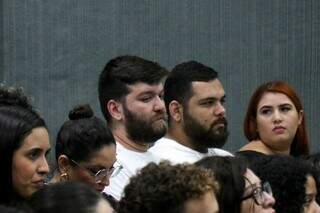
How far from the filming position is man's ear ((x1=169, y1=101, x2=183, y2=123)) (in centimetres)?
613

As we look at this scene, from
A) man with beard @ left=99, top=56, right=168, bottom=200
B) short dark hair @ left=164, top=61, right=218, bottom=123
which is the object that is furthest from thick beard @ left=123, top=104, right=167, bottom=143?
short dark hair @ left=164, top=61, right=218, bottom=123

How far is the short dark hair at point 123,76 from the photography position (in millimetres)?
5766

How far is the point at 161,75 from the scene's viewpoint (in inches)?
230

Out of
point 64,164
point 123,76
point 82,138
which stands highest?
point 123,76

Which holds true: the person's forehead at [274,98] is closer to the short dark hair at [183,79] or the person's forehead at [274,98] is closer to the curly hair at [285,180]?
the short dark hair at [183,79]

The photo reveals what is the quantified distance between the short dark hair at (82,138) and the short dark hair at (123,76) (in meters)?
0.81

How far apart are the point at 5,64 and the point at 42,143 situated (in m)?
3.15

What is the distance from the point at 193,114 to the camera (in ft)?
20.1

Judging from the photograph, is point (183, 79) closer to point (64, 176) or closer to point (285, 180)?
point (285, 180)

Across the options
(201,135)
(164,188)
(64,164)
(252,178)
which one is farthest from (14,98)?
(201,135)

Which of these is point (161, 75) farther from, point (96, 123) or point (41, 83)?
point (41, 83)

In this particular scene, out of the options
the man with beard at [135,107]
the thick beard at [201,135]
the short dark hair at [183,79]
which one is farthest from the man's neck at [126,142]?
the short dark hair at [183,79]

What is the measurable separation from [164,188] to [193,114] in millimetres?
2391

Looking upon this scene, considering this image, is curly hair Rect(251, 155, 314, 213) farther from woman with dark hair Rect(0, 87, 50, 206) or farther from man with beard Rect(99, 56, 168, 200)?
woman with dark hair Rect(0, 87, 50, 206)
